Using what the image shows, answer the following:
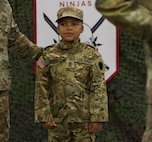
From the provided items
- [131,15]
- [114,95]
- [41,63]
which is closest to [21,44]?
[41,63]

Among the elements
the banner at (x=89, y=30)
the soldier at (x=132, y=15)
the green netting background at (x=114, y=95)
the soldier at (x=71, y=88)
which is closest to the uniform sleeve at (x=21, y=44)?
the soldier at (x=71, y=88)

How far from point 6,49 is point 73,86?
57 cm

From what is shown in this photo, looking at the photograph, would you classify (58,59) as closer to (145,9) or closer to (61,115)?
(61,115)

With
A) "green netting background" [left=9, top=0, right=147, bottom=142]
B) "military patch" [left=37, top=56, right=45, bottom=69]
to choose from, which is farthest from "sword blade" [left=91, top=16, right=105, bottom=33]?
"military patch" [left=37, top=56, right=45, bottom=69]

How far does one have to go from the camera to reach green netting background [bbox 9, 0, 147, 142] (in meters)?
5.18

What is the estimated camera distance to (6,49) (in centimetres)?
430

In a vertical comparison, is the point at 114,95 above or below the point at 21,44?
below

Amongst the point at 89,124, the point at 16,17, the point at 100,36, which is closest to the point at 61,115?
the point at 89,124

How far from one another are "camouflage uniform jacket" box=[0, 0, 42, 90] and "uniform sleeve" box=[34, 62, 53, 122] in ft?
0.81

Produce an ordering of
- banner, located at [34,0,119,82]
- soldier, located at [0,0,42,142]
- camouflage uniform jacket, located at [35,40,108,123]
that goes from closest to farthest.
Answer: camouflage uniform jacket, located at [35,40,108,123] < soldier, located at [0,0,42,142] < banner, located at [34,0,119,82]

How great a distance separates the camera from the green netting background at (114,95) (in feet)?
17.0

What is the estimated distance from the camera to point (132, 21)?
7.86 ft

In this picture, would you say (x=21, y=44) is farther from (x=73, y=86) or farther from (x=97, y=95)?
(x=97, y=95)

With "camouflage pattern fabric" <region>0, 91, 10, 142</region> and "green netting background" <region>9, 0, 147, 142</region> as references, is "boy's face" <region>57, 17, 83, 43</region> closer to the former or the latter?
"camouflage pattern fabric" <region>0, 91, 10, 142</region>
